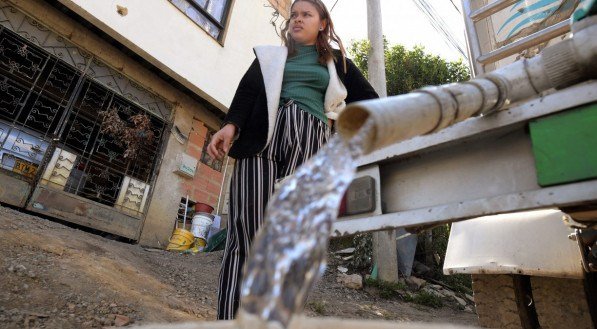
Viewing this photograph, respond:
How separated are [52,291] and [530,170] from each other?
9.59 feet

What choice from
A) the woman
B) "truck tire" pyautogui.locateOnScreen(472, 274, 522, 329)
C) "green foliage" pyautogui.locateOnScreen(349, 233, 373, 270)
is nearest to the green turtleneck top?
the woman

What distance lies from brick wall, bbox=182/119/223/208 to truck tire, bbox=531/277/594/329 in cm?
575

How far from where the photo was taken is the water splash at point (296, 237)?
71cm

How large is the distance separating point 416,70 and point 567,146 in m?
7.98

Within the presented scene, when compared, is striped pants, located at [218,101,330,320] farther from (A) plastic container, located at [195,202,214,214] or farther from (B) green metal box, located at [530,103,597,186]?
(A) plastic container, located at [195,202,214,214]

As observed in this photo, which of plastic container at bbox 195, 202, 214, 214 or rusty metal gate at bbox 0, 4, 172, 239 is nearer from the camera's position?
rusty metal gate at bbox 0, 4, 172, 239

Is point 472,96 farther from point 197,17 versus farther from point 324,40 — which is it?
point 197,17

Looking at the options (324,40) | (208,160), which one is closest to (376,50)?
(208,160)

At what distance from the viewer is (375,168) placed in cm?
124

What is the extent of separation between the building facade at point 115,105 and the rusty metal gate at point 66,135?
0.05ft

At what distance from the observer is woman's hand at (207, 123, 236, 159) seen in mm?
1688

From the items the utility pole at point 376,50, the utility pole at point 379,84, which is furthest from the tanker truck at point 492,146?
the utility pole at point 376,50

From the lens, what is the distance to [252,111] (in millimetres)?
1839

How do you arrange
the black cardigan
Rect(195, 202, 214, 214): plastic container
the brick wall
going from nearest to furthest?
the black cardigan
Rect(195, 202, 214, 214): plastic container
the brick wall
